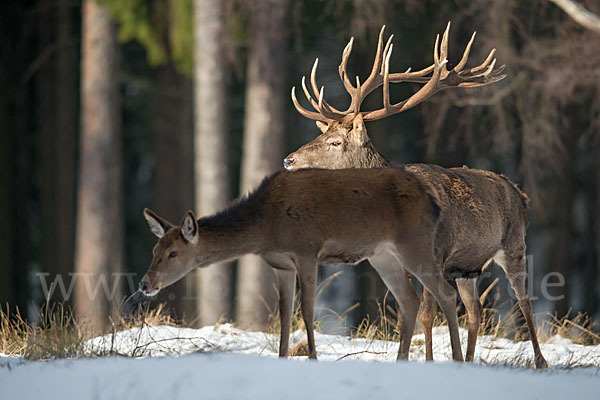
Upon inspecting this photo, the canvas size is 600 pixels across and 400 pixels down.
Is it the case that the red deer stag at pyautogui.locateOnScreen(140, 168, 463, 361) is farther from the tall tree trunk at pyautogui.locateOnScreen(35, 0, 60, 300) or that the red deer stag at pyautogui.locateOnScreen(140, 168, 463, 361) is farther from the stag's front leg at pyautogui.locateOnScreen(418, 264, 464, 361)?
the tall tree trunk at pyautogui.locateOnScreen(35, 0, 60, 300)

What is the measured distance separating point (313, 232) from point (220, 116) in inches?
263

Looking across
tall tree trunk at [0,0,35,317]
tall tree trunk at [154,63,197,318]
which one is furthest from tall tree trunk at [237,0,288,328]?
tall tree trunk at [0,0,35,317]

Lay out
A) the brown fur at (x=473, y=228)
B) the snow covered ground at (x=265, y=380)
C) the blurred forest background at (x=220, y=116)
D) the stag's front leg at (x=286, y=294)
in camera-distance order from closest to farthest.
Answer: the snow covered ground at (x=265, y=380)
the stag's front leg at (x=286, y=294)
the brown fur at (x=473, y=228)
the blurred forest background at (x=220, y=116)

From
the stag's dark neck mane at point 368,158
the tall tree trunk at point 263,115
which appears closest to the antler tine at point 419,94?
the stag's dark neck mane at point 368,158

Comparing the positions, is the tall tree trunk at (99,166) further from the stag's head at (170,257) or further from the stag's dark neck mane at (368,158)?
the stag's head at (170,257)

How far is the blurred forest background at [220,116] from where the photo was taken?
12.2 m

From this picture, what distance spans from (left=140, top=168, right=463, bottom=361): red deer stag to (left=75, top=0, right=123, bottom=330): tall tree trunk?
27.1 ft

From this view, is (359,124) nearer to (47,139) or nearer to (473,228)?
(473,228)

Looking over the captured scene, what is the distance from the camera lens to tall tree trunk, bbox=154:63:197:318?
1795cm

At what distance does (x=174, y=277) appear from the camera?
6047 mm

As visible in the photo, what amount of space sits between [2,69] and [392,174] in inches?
485

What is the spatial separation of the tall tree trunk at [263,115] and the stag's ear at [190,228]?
243 inches

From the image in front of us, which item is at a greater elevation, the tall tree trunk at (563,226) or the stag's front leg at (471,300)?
the stag's front leg at (471,300)

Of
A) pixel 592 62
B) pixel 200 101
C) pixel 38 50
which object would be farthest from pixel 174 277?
pixel 38 50
